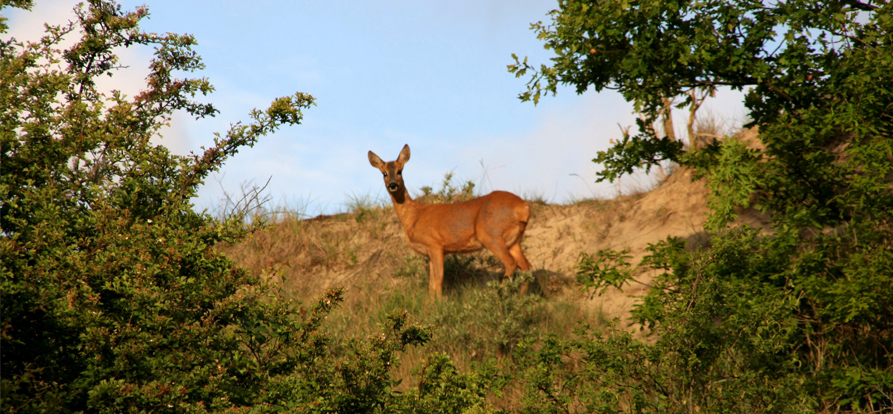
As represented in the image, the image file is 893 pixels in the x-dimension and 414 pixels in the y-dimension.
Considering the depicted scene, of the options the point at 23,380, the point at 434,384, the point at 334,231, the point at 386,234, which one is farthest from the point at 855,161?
the point at 334,231

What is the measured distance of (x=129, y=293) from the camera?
409 centimetres

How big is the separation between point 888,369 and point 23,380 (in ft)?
24.1

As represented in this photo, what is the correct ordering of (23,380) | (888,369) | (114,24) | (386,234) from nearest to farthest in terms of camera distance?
1. (23,380)
2. (114,24)
3. (888,369)
4. (386,234)

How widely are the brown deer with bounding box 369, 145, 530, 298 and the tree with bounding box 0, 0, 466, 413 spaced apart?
6.14 meters

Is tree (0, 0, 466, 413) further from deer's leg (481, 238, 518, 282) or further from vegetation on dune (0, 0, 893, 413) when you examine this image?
deer's leg (481, 238, 518, 282)

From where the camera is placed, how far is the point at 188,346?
4117mm

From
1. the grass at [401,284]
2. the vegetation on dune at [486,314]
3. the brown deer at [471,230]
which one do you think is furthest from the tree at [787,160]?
the brown deer at [471,230]

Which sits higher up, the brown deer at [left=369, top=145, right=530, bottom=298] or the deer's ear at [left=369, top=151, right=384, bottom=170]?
the deer's ear at [left=369, top=151, right=384, bottom=170]

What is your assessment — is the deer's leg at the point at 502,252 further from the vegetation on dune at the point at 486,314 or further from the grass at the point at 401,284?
the vegetation on dune at the point at 486,314

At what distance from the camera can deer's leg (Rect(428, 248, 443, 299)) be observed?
11211mm

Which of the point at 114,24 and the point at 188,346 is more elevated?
the point at 114,24

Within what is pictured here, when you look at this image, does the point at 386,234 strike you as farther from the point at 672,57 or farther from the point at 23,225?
the point at 23,225

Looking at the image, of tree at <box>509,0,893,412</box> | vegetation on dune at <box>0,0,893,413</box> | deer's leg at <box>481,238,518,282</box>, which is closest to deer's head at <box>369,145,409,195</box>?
deer's leg at <box>481,238,518,282</box>

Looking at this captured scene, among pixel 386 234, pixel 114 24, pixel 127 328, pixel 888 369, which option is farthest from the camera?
pixel 386 234
